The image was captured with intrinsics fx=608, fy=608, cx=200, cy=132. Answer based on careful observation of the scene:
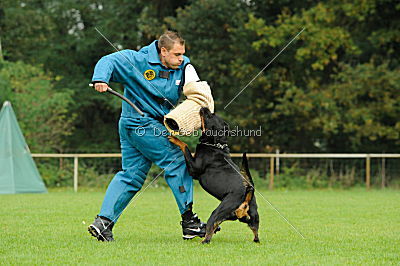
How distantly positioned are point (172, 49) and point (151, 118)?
0.64 meters

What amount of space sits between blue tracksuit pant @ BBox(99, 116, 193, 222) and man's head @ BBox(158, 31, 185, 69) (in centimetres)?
54

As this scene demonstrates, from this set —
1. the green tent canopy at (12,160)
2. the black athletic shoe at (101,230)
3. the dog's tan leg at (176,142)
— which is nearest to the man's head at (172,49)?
the dog's tan leg at (176,142)

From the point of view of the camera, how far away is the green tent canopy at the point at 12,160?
12.0 m

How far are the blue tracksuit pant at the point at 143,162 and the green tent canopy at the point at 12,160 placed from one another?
23.7 feet

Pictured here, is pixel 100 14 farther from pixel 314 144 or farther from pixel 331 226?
pixel 331 226

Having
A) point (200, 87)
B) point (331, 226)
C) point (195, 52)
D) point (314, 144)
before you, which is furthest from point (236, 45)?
point (200, 87)

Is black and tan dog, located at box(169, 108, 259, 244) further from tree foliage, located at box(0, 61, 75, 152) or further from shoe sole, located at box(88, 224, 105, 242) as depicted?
tree foliage, located at box(0, 61, 75, 152)

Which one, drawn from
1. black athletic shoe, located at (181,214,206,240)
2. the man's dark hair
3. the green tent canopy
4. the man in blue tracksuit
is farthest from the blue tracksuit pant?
the green tent canopy

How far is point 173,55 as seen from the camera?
513cm

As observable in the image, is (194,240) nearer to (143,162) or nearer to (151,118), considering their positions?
(143,162)

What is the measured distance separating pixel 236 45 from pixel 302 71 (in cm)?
220

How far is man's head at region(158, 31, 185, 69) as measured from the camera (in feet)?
16.8

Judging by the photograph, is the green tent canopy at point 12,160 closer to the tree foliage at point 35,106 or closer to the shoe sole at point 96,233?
the tree foliage at point 35,106

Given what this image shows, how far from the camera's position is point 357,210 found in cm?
890
